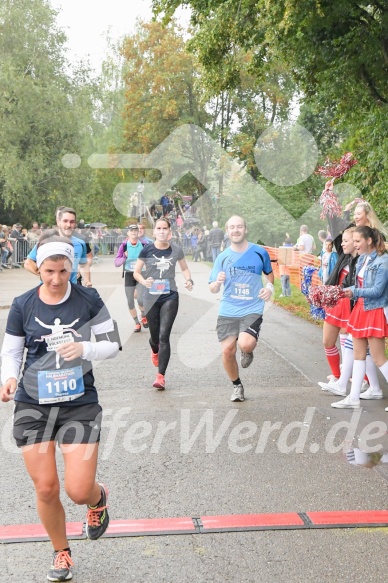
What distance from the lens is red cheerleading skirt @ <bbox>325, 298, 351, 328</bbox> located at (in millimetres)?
8953

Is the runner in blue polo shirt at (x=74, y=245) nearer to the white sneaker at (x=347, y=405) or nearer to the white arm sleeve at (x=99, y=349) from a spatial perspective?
the white sneaker at (x=347, y=405)

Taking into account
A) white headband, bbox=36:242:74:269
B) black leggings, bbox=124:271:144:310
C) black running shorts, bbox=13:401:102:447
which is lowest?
black leggings, bbox=124:271:144:310

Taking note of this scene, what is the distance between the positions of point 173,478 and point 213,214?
130ft

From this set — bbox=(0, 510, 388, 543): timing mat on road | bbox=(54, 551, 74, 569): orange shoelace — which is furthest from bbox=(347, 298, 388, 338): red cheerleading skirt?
bbox=(54, 551, 74, 569): orange shoelace

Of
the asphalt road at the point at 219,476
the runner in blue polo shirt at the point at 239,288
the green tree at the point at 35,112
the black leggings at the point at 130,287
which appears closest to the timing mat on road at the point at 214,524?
the asphalt road at the point at 219,476

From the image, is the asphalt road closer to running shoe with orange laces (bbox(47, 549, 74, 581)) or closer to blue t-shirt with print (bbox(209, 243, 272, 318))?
running shoe with orange laces (bbox(47, 549, 74, 581))

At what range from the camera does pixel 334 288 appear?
8406 millimetres

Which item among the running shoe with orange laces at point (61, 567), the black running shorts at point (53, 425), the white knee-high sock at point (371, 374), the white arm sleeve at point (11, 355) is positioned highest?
the white arm sleeve at point (11, 355)

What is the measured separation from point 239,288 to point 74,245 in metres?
2.98

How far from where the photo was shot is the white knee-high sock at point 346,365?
8.90 metres

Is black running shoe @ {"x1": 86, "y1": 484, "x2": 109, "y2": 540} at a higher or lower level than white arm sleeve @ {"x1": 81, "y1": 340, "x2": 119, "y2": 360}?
lower

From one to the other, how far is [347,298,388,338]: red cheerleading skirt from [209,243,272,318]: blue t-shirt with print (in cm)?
101

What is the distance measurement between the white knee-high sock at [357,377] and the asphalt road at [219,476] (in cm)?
22

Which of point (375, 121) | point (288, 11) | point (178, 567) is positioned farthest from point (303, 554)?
point (375, 121)
